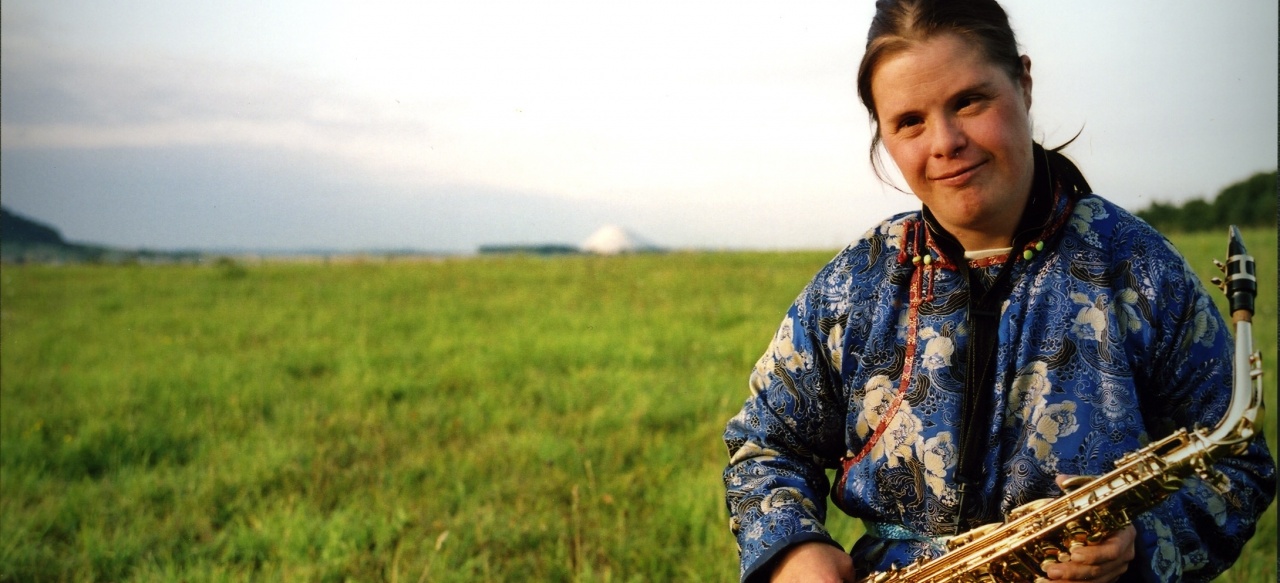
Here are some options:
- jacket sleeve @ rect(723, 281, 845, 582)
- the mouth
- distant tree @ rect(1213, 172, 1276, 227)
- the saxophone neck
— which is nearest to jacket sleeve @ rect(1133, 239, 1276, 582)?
the saxophone neck

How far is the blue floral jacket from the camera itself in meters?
1.73

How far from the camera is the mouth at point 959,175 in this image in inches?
70.3

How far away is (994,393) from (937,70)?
674 mm

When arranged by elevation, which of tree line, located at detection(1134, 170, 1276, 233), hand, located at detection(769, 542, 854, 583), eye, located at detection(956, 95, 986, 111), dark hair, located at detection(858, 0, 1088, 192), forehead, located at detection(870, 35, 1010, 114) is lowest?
hand, located at detection(769, 542, 854, 583)

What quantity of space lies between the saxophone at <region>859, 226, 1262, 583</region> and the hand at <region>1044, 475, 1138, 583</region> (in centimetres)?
A: 2

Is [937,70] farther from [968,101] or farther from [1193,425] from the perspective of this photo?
[1193,425]

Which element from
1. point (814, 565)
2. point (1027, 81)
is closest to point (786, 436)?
point (814, 565)

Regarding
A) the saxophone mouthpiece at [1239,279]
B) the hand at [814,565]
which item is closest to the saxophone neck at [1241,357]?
the saxophone mouthpiece at [1239,279]

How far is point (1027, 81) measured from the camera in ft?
6.21

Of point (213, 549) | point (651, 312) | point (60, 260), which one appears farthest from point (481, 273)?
point (213, 549)

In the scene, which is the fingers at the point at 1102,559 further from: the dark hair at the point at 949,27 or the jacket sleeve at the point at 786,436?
the dark hair at the point at 949,27

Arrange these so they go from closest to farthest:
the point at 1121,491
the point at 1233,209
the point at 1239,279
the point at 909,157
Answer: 1. the point at 1239,279
2. the point at 1121,491
3. the point at 909,157
4. the point at 1233,209

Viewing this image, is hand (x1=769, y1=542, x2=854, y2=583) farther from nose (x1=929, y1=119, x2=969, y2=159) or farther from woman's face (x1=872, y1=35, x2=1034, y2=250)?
nose (x1=929, y1=119, x2=969, y2=159)

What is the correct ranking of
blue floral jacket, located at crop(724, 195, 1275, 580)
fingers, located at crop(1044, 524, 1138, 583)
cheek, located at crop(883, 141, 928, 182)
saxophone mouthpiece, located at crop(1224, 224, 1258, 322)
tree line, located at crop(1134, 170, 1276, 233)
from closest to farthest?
1. saxophone mouthpiece, located at crop(1224, 224, 1258, 322)
2. fingers, located at crop(1044, 524, 1138, 583)
3. blue floral jacket, located at crop(724, 195, 1275, 580)
4. cheek, located at crop(883, 141, 928, 182)
5. tree line, located at crop(1134, 170, 1276, 233)
